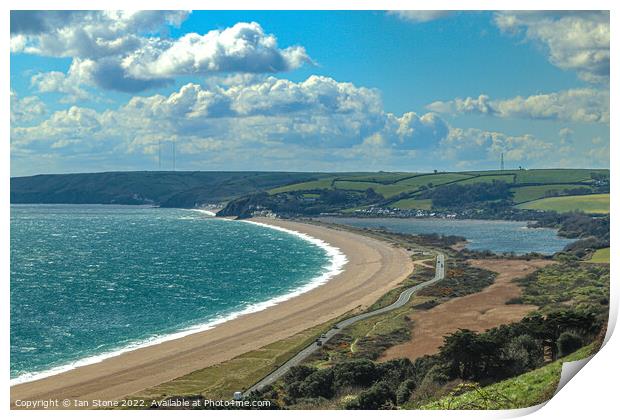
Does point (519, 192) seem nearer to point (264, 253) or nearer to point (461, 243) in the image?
point (461, 243)

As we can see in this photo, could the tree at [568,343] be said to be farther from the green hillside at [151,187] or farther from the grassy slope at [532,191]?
the green hillside at [151,187]

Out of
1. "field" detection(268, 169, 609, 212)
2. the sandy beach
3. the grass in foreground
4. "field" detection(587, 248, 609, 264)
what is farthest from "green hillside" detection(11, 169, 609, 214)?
the grass in foreground

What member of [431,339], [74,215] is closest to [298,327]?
[431,339]

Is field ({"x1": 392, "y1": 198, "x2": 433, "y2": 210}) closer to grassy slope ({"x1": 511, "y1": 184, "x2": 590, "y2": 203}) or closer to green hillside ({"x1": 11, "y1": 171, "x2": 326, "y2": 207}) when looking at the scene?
grassy slope ({"x1": 511, "y1": 184, "x2": 590, "y2": 203})

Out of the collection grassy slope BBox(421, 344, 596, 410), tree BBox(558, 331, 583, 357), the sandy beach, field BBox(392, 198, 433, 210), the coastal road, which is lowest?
the sandy beach

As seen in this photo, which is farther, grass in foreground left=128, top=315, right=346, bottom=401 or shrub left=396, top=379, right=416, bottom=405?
grass in foreground left=128, top=315, right=346, bottom=401

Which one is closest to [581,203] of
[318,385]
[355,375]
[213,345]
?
[213,345]

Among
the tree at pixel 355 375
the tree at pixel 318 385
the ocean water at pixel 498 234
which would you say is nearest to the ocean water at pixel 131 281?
the tree at pixel 318 385
